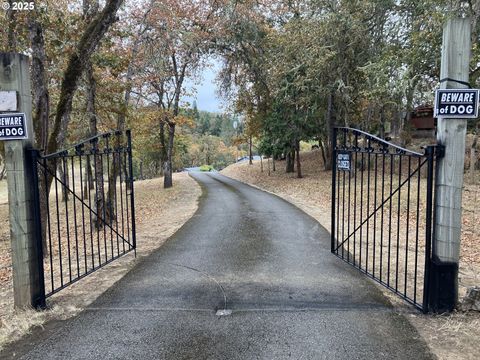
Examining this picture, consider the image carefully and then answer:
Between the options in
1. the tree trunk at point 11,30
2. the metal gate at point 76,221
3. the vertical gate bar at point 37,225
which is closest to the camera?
the vertical gate bar at point 37,225

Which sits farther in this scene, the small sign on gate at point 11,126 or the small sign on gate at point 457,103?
the small sign on gate at point 11,126

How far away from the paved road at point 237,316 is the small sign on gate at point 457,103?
2.18m

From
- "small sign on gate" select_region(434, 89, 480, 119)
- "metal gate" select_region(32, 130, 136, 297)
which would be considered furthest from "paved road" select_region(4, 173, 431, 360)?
"small sign on gate" select_region(434, 89, 480, 119)

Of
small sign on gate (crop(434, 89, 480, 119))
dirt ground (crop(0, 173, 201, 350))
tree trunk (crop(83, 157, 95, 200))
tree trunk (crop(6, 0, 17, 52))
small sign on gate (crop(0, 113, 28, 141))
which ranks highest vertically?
tree trunk (crop(6, 0, 17, 52))

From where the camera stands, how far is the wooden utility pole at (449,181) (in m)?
3.84

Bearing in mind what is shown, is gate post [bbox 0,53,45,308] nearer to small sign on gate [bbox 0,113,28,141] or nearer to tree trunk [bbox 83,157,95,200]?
small sign on gate [bbox 0,113,28,141]

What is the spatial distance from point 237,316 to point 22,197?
265 cm

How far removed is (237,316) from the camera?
4.09m

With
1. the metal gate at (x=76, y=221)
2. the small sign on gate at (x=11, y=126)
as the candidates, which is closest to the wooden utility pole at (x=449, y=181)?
the metal gate at (x=76, y=221)

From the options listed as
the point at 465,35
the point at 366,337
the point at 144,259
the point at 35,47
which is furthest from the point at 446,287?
the point at 35,47

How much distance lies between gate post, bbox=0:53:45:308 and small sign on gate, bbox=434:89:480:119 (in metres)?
4.33

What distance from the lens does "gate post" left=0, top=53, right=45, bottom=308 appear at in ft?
13.4

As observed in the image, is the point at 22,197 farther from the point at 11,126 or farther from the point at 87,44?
the point at 87,44

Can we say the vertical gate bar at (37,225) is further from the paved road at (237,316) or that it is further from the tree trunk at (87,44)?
the tree trunk at (87,44)
